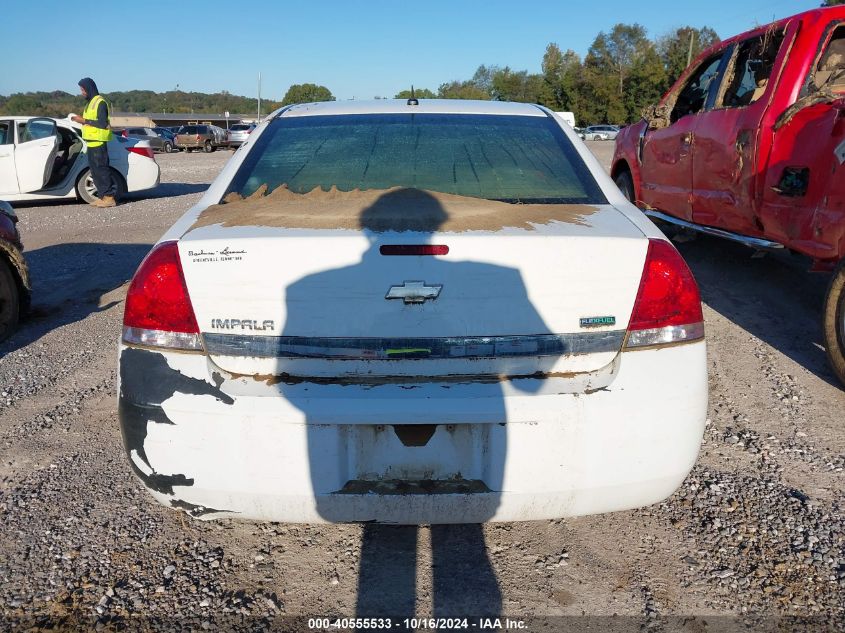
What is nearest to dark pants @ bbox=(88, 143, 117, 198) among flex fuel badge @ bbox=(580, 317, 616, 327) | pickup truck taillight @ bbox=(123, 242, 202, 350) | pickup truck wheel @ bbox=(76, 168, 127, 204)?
pickup truck wheel @ bbox=(76, 168, 127, 204)

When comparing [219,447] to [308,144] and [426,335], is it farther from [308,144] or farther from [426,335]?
[308,144]

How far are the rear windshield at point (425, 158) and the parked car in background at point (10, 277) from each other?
9.80ft

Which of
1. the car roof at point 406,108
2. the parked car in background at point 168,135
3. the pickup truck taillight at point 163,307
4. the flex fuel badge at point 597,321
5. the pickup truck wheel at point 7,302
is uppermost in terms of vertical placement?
the car roof at point 406,108

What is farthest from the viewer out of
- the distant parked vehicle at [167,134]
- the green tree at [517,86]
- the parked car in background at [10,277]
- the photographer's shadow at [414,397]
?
the green tree at [517,86]

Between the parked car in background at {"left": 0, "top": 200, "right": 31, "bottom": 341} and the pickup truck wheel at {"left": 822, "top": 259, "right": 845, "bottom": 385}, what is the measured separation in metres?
5.41

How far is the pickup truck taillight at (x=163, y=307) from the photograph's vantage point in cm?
216

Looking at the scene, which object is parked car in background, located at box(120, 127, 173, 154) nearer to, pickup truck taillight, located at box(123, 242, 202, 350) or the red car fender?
the red car fender

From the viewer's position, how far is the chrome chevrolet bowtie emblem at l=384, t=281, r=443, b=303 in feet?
6.88

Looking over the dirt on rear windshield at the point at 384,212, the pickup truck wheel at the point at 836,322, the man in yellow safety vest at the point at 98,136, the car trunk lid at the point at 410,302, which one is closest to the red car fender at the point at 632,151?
the pickup truck wheel at the point at 836,322

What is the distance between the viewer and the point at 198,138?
44000 millimetres

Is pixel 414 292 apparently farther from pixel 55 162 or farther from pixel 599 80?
pixel 599 80

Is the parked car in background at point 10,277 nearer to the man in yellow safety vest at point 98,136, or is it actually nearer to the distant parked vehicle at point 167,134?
the man in yellow safety vest at point 98,136

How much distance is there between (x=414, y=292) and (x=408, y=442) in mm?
449

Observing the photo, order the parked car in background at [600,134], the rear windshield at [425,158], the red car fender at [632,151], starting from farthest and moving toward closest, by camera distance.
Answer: the parked car in background at [600,134]
the red car fender at [632,151]
the rear windshield at [425,158]
